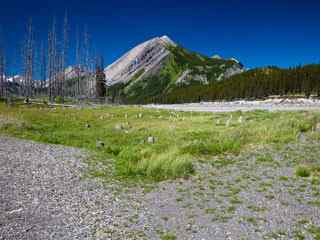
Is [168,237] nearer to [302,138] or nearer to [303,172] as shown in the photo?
[303,172]

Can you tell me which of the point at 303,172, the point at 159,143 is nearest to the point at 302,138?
the point at 303,172

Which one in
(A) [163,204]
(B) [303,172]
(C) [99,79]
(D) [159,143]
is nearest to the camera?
(A) [163,204]

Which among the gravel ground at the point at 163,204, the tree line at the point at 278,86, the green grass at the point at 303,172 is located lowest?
the gravel ground at the point at 163,204

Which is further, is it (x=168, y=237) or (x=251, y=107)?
(x=251, y=107)

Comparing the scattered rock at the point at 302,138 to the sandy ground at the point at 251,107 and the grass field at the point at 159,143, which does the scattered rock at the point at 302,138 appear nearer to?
the grass field at the point at 159,143

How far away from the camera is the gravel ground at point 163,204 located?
10234 millimetres

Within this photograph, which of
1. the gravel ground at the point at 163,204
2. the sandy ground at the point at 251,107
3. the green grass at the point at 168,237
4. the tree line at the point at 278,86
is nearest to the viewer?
the green grass at the point at 168,237

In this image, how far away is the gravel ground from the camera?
10234 mm

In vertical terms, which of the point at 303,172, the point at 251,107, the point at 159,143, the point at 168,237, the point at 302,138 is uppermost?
the point at 251,107

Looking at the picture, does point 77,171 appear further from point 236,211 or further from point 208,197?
point 236,211

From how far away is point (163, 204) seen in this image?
1298cm

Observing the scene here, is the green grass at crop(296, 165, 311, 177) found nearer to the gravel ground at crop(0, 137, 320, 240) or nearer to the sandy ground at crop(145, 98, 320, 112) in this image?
the gravel ground at crop(0, 137, 320, 240)

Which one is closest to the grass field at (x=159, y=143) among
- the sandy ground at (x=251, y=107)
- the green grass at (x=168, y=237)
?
the green grass at (x=168, y=237)

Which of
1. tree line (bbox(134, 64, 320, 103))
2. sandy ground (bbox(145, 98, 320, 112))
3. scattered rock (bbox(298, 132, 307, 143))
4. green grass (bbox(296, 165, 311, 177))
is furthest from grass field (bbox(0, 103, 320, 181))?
→ tree line (bbox(134, 64, 320, 103))
